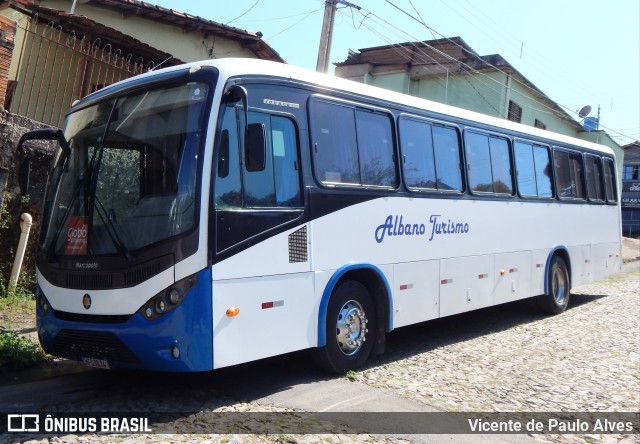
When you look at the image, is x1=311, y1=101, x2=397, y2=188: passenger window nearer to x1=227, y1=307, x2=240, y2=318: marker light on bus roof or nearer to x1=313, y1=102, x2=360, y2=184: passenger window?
x1=313, y1=102, x2=360, y2=184: passenger window

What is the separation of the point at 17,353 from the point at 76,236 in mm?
1788

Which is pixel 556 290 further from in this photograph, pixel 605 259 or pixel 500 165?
pixel 500 165

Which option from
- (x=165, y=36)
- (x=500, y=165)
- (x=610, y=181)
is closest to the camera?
(x=500, y=165)

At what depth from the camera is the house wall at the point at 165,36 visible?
15.3 m

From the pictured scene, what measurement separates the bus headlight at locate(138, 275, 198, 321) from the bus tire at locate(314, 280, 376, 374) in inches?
77.0

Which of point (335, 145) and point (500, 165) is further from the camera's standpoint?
point (500, 165)

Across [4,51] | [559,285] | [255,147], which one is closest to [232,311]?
[255,147]

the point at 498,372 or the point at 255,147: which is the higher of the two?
the point at 255,147

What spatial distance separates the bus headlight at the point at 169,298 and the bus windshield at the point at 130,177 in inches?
17.5

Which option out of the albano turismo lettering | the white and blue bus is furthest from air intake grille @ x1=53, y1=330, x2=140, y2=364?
the albano turismo lettering

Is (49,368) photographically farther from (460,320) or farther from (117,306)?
(460,320)

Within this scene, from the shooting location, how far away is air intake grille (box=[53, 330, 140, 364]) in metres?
5.55

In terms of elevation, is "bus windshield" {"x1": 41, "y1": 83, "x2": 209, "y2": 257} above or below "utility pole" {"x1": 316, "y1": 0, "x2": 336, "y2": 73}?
below

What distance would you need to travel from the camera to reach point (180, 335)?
5336mm
